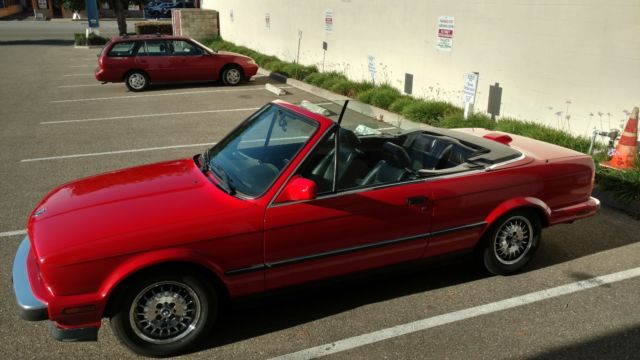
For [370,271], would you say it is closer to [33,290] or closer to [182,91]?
[33,290]

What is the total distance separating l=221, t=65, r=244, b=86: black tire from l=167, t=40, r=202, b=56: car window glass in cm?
102

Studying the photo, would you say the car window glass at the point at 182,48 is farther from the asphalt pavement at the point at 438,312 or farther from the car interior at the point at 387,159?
the car interior at the point at 387,159

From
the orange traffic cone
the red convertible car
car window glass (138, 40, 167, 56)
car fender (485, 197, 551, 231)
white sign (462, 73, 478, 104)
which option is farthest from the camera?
car window glass (138, 40, 167, 56)

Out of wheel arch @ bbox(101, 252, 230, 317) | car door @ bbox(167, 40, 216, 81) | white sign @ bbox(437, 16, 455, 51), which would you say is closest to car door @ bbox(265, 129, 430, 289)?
wheel arch @ bbox(101, 252, 230, 317)

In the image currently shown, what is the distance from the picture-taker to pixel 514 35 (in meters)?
8.84

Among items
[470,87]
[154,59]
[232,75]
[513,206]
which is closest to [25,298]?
[513,206]

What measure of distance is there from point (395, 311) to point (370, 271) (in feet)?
1.25

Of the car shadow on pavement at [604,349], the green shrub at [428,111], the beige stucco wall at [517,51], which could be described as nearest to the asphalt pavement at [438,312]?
the car shadow on pavement at [604,349]

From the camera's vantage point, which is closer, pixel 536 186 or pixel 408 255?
pixel 408 255

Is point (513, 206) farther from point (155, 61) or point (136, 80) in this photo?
point (136, 80)

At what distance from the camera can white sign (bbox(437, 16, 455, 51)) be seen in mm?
10259

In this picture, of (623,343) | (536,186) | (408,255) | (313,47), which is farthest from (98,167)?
(313,47)

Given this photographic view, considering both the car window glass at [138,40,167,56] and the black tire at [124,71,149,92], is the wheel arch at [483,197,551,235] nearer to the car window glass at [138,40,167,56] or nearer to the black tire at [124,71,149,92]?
the car window glass at [138,40,167,56]

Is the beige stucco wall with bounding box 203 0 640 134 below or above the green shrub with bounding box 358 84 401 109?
above
